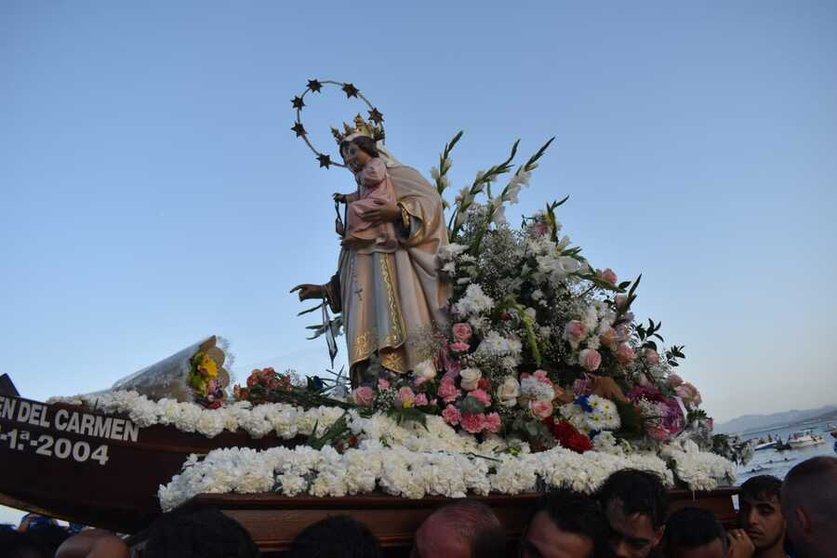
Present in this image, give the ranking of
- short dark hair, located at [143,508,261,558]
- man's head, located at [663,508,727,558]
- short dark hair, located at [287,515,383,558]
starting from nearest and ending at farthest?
short dark hair, located at [143,508,261,558] < short dark hair, located at [287,515,383,558] < man's head, located at [663,508,727,558]

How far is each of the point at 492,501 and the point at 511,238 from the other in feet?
8.28

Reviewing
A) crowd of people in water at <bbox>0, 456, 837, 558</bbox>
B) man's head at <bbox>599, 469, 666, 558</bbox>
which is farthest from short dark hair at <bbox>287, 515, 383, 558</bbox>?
man's head at <bbox>599, 469, 666, 558</bbox>

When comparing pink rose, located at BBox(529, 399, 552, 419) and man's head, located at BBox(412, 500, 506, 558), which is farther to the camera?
pink rose, located at BBox(529, 399, 552, 419)

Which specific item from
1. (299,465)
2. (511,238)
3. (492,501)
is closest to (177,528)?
(299,465)

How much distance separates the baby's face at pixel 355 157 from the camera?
19.1 ft

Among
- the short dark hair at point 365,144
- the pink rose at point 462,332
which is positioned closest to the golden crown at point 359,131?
the short dark hair at point 365,144

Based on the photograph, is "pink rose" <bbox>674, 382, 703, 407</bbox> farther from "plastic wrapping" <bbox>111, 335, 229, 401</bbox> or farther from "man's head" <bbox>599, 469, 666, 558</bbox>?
"plastic wrapping" <bbox>111, 335, 229, 401</bbox>

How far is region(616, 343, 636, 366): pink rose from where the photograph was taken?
4770 millimetres

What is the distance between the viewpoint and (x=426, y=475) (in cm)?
293

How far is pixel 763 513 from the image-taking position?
3715 mm

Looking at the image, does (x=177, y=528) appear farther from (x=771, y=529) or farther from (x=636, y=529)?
(x=771, y=529)

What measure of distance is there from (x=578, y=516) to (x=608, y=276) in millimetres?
2835

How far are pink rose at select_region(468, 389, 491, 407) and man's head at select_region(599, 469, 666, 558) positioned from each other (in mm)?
1100

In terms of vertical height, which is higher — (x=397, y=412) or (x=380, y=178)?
(x=380, y=178)
